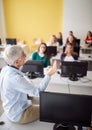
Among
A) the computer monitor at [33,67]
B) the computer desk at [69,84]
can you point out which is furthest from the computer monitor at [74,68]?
the computer monitor at [33,67]

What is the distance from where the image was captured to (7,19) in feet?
28.0

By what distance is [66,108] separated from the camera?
5.42ft

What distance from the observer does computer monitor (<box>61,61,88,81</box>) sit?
3.03 meters

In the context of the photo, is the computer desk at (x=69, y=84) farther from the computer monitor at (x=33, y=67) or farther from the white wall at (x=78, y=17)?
the white wall at (x=78, y=17)

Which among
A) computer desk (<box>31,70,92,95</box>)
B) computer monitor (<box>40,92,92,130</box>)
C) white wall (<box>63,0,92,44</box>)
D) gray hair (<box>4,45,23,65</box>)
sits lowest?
computer desk (<box>31,70,92,95</box>)

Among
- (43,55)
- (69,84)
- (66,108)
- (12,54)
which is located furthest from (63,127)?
(43,55)

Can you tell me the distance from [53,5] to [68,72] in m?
5.61

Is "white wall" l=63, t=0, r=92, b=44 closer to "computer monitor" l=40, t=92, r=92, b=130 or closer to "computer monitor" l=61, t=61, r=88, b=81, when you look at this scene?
"computer monitor" l=61, t=61, r=88, b=81

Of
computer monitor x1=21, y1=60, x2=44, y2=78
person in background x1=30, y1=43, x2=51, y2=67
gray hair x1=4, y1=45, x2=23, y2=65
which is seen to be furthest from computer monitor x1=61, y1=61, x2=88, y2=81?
gray hair x1=4, y1=45, x2=23, y2=65

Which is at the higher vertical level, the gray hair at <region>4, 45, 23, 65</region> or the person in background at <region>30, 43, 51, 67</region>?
the gray hair at <region>4, 45, 23, 65</region>

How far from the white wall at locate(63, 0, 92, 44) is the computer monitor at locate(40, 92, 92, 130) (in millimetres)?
6629

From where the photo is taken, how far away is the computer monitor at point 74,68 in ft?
9.93

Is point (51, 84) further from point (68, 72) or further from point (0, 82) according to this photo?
point (0, 82)

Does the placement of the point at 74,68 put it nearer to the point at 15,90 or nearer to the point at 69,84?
the point at 69,84
